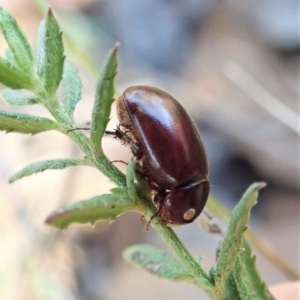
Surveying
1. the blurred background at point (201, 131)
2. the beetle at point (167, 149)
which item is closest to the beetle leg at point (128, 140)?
the beetle at point (167, 149)

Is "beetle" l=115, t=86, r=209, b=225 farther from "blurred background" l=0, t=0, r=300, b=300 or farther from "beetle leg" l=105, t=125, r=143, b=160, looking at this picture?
"blurred background" l=0, t=0, r=300, b=300

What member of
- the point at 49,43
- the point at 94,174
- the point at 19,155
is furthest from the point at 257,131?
the point at 49,43

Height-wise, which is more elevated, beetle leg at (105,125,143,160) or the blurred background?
beetle leg at (105,125,143,160)

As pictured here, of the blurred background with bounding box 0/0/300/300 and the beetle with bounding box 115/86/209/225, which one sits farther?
the blurred background with bounding box 0/0/300/300

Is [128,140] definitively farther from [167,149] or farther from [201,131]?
[201,131]

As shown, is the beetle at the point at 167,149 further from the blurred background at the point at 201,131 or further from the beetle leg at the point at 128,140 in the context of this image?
the blurred background at the point at 201,131

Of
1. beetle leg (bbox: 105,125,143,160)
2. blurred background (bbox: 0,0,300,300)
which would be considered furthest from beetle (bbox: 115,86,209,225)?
blurred background (bbox: 0,0,300,300)

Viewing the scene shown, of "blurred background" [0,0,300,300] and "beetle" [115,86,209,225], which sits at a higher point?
"beetle" [115,86,209,225]
